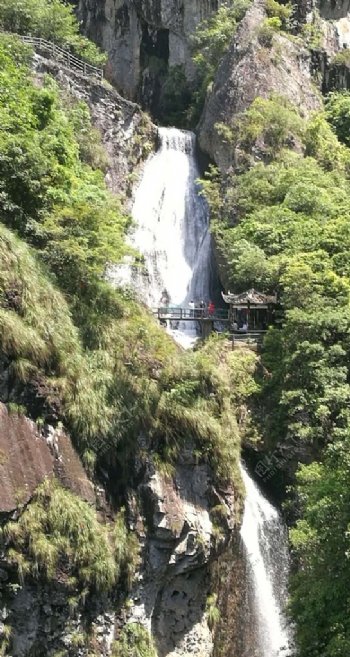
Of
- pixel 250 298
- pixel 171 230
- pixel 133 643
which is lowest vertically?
pixel 133 643

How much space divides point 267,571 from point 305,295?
29.2 feet

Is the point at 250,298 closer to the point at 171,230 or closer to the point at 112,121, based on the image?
the point at 171,230

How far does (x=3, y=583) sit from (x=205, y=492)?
4.95 meters

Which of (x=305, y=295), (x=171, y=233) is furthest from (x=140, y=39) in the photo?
(x=305, y=295)

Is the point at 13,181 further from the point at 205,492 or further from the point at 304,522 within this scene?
the point at 304,522

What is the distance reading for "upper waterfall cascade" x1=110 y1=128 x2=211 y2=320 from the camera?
26.5 metres

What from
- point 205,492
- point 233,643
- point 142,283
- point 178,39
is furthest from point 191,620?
Answer: point 178,39

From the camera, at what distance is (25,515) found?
11469 millimetres

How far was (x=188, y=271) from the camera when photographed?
2752 cm

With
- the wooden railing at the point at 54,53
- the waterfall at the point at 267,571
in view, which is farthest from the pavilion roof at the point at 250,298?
the wooden railing at the point at 54,53

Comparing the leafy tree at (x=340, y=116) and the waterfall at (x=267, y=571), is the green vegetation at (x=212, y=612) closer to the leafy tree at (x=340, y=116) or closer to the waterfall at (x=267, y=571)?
the waterfall at (x=267, y=571)

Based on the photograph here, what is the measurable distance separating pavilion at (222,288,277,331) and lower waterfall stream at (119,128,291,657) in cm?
201

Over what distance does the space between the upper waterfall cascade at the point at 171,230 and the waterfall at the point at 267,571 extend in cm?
1067

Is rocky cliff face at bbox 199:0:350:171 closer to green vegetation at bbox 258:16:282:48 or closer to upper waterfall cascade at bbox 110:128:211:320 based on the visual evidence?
green vegetation at bbox 258:16:282:48
